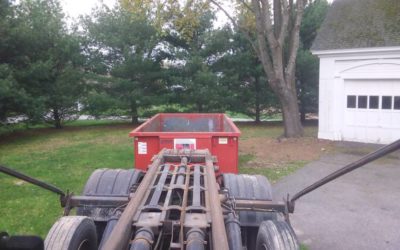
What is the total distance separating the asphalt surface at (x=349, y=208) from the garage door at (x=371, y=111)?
388 cm

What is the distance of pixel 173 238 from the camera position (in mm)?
3031

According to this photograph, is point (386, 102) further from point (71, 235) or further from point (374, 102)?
point (71, 235)

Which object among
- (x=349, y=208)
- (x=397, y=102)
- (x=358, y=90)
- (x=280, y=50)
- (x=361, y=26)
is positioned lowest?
(x=349, y=208)

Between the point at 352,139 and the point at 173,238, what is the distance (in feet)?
47.6

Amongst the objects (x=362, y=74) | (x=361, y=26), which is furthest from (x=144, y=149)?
(x=361, y=26)

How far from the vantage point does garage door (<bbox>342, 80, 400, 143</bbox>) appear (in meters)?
15.1

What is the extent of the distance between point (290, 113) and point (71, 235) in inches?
→ 564

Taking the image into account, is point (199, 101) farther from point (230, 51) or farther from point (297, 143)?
point (297, 143)

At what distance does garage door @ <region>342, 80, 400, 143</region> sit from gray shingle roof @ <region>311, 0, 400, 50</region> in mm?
1511

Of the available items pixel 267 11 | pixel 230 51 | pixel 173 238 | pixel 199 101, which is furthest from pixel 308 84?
pixel 173 238

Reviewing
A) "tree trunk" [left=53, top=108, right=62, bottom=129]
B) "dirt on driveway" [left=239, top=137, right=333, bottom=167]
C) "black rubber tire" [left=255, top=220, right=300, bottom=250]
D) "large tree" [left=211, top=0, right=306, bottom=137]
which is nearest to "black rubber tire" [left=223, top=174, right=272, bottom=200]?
"black rubber tire" [left=255, top=220, right=300, bottom=250]

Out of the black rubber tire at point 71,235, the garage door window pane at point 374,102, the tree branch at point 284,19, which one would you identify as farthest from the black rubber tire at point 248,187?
the garage door window pane at point 374,102

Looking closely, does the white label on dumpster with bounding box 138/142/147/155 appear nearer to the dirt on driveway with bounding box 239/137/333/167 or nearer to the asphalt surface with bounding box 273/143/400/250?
the asphalt surface with bounding box 273/143/400/250

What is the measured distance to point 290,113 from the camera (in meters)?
16.6
